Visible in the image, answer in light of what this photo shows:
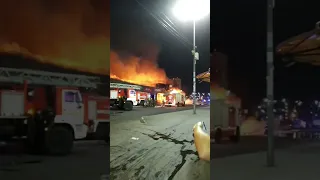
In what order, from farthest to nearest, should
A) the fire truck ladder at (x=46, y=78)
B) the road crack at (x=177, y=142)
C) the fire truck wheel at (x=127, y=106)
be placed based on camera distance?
the fire truck wheel at (x=127, y=106), the road crack at (x=177, y=142), the fire truck ladder at (x=46, y=78)

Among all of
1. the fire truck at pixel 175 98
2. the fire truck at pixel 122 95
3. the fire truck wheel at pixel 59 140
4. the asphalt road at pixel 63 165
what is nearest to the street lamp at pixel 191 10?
the fire truck at pixel 175 98

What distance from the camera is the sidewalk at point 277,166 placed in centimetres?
368

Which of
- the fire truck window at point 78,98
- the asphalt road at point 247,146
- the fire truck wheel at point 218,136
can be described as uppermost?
the fire truck window at point 78,98

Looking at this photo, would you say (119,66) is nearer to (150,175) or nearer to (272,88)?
(150,175)

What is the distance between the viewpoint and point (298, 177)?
3.65 m

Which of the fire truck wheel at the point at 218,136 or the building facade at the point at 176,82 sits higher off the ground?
the building facade at the point at 176,82

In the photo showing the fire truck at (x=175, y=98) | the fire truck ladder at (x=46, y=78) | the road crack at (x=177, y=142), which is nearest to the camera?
the fire truck ladder at (x=46, y=78)

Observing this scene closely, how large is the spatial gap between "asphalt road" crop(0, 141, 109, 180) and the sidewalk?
1121 mm

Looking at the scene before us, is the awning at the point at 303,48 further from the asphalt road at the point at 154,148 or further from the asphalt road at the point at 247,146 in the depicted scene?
the asphalt road at the point at 154,148

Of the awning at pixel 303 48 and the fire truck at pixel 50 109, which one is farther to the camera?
the awning at pixel 303 48

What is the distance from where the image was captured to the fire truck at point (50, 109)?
354cm

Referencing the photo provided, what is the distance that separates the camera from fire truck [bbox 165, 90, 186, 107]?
389cm

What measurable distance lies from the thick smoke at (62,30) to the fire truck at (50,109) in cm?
19

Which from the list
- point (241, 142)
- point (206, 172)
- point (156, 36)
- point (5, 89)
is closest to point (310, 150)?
point (241, 142)
